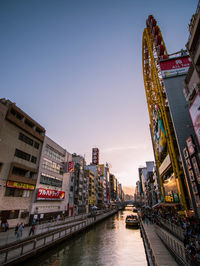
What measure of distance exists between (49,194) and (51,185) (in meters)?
3.13

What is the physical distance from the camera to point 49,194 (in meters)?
40.3

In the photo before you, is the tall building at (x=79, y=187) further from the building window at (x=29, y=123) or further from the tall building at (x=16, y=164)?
the building window at (x=29, y=123)

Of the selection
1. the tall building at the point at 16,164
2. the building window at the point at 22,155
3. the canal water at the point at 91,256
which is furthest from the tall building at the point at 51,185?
the canal water at the point at 91,256

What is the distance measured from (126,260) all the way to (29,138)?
99.0 feet

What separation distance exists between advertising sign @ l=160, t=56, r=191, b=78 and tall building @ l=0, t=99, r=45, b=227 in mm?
39377

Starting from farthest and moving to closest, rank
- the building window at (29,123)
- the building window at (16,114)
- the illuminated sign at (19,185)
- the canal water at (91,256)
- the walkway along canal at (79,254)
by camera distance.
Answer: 1. the building window at (29,123)
2. the building window at (16,114)
3. the illuminated sign at (19,185)
4. the canal water at (91,256)
5. the walkway along canal at (79,254)

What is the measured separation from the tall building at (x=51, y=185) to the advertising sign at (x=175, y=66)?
1541 inches

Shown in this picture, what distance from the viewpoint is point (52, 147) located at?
45.6 meters

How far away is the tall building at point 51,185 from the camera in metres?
37.1

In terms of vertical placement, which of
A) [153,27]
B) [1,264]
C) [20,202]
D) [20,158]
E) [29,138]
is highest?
[153,27]

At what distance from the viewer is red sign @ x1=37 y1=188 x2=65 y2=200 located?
1446 inches

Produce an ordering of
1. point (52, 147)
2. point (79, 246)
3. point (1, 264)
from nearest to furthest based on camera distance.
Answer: point (1, 264), point (79, 246), point (52, 147)

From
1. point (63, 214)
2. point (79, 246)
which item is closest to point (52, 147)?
point (63, 214)

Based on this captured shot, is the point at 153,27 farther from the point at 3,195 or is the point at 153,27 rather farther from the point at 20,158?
the point at 3,195
